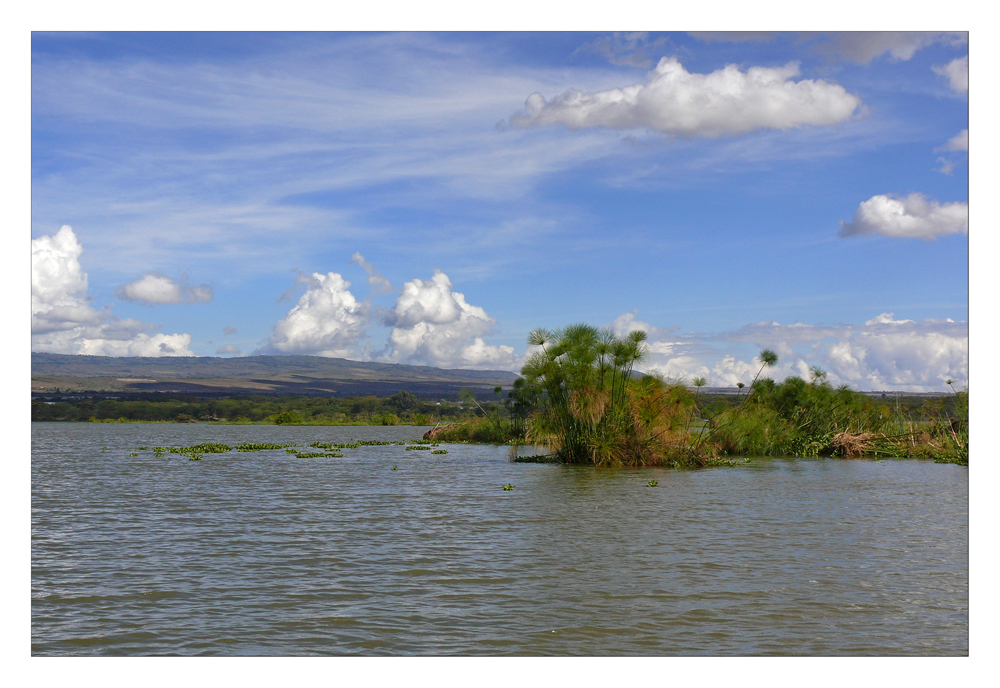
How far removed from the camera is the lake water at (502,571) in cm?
1026

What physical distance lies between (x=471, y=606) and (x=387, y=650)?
7.38 ft

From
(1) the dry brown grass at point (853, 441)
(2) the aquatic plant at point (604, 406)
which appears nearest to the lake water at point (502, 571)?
(2) the aquatic plant at point (604, 406)

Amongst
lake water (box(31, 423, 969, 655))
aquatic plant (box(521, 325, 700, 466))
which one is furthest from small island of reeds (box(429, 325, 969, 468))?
lake water (box(31, 423, 969, 655))

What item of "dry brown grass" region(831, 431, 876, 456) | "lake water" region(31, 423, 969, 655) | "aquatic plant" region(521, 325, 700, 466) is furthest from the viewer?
"dry brown grass" region(831, 431, 876, 456)

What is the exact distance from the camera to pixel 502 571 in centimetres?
1423

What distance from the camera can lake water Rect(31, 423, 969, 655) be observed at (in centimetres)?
1026

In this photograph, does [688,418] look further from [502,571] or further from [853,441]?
[502,571]

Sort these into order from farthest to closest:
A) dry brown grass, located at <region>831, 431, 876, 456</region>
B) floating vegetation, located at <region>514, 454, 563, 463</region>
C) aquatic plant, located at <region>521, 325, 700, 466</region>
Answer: dry brown grass, located at <region>831, 431, 876, 456</region> < floating vegetation, located at <region>514, 454, 563, 463</region> < aquatic plant, located at <region>521, 325, 700, 466</region>

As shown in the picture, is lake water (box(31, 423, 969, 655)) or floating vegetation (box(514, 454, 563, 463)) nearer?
lake water (box(31, 423, 969, 655))

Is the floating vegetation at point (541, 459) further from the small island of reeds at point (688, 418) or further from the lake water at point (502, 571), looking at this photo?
the lake water at point (502, 571)

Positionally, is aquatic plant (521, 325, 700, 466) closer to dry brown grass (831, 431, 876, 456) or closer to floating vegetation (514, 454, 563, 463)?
floating vegetation (514, 454, 563, 463)

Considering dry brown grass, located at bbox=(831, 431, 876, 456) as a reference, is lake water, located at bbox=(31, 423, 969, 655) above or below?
above
